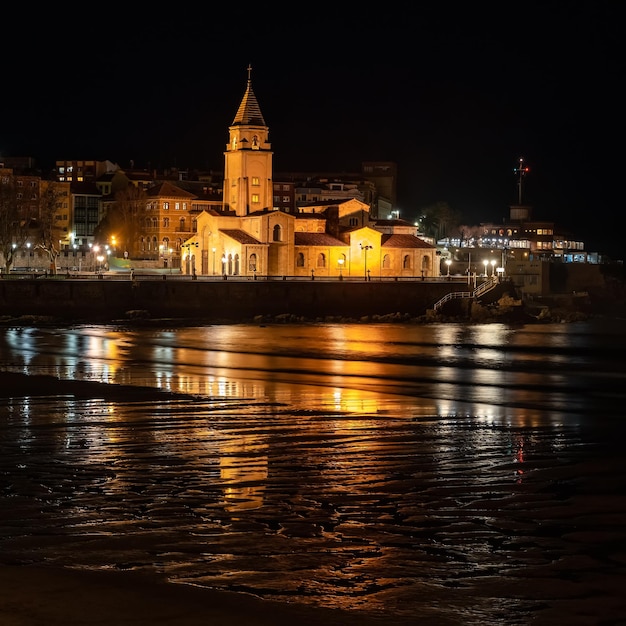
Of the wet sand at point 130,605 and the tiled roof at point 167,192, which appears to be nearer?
the wet sand at point 130,605

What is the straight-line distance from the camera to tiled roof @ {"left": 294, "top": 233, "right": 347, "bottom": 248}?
3376 inches

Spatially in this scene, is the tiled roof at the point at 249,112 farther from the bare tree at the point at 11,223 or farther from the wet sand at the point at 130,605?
the wet sand at the point at 130,605

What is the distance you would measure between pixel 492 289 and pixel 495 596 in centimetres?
6744

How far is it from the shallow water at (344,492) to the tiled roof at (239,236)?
168 feet

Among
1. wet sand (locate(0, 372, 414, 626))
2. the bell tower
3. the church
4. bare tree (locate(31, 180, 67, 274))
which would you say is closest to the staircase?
the church

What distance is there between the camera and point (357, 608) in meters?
10.2

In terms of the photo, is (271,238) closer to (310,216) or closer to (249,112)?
(310,216)

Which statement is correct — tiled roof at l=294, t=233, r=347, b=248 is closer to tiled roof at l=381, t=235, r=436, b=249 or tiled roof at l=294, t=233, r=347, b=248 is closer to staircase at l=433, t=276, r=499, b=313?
tiled roof at l=381, t=235, r=436, b=249

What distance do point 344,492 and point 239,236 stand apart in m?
69.1

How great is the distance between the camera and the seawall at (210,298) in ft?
208

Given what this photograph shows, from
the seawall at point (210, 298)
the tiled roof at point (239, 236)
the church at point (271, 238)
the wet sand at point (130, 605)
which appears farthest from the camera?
the church at point (271, 238)

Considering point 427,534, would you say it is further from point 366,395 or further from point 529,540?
Answer: point 366,395

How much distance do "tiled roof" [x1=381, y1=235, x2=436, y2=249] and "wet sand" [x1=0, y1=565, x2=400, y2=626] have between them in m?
77.8

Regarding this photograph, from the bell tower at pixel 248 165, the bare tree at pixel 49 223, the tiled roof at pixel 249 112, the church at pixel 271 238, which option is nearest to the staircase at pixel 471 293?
the church at pixel 271 238
